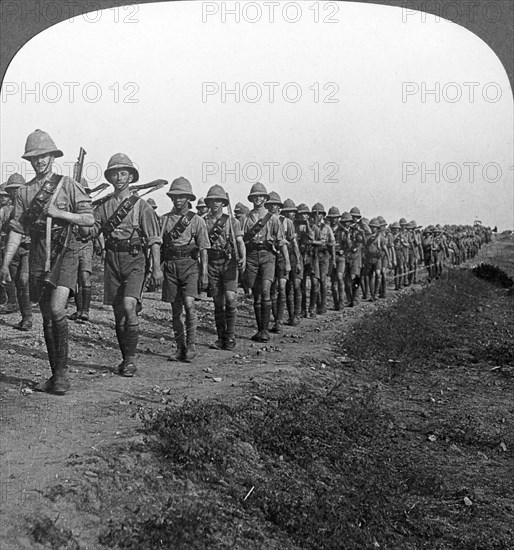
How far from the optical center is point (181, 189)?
833 centimetres

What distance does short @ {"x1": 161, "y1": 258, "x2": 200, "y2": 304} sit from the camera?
8.30 metres

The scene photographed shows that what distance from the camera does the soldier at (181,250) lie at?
8.30 m

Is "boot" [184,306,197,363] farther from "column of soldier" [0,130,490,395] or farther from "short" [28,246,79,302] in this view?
"short" [28,246,79,302]

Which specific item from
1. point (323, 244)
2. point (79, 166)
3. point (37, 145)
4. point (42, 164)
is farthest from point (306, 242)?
point (37, 145)

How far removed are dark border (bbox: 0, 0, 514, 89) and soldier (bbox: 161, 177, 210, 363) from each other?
3.77m

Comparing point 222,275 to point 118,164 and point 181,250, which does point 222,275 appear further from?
point 118,164

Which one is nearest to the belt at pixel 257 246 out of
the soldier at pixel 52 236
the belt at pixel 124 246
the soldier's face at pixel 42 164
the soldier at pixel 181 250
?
the soldier at pixel 181 250

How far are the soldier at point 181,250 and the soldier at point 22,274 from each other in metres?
2.57

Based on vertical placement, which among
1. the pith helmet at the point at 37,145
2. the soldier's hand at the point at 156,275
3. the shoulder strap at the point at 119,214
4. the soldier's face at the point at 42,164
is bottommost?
the soldier's hand at the point at 156,275

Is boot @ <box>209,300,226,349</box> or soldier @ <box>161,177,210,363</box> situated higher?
soldier @ <box>161,177,210,363</box>

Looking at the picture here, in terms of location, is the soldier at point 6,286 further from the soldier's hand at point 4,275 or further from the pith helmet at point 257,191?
the pith helmet at point 257,191

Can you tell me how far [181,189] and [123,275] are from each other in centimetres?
169

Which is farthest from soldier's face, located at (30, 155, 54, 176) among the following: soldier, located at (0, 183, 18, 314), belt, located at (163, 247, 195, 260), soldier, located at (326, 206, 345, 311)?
soldier, located at (326, 206, 345, 311)

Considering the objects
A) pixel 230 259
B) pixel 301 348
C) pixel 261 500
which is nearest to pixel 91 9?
pixel 261 500
